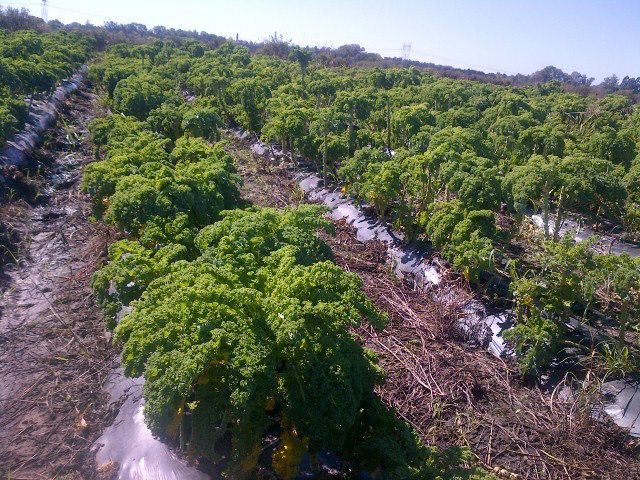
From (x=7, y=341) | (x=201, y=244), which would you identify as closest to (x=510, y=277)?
(x=201, y=244)

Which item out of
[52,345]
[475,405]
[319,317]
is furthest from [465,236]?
[52,345]

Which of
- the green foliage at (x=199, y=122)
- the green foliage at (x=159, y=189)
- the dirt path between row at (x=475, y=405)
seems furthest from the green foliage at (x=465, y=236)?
the green foliage at (x=199, y=122)

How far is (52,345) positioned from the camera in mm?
7801

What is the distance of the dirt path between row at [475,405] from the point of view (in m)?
5.91

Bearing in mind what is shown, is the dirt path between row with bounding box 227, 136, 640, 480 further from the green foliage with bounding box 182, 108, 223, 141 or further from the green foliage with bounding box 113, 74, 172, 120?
the green foliage with bounding box 113, 74, 172, 120

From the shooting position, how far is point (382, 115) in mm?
16031

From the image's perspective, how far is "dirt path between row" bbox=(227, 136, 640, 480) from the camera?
5910 millimetres

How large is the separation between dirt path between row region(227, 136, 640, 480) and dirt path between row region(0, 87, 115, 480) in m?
4.51

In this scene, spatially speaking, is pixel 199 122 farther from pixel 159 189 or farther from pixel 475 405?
pixel 475 405

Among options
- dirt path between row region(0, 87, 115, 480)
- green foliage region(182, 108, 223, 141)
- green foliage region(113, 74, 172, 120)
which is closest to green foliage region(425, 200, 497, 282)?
dirt path between row region(0, 87, 115, 480)

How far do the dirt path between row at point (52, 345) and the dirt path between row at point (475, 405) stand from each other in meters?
4.51

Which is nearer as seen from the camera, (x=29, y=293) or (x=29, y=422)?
(x=29, y=422)

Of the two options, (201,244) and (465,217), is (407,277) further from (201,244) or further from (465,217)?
(201,244)

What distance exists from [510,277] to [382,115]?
9075mm
